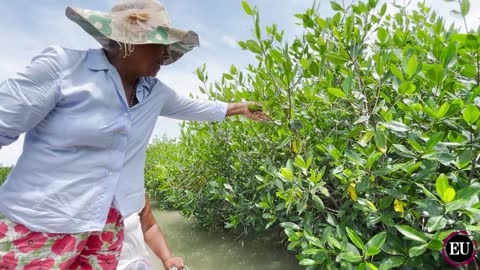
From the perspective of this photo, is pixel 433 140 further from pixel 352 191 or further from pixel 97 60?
pixel 97 60

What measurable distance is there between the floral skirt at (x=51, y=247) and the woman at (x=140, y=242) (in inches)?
17.6

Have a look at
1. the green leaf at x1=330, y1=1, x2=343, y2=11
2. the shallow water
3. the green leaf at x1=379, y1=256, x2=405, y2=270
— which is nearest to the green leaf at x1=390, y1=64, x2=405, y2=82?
the green leaf at x1=379, y1=256, x2=405, y2=270

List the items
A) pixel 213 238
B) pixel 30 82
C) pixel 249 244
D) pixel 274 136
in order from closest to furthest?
pixel 30 82 → pixel 274 136 → pixel 249 244 → pixel 213 238

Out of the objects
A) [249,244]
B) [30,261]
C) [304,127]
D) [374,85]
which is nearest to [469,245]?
[374,85]

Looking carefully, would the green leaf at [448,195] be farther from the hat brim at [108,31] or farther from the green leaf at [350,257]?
the hat brim at [108,31]

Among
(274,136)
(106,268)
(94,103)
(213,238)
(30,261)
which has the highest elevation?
(94,103)

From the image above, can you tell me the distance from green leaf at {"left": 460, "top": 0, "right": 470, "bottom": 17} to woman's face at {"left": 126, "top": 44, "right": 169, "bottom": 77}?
1.45m

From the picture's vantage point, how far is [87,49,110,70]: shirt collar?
1417mm

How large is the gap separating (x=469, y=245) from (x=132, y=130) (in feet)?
5.22

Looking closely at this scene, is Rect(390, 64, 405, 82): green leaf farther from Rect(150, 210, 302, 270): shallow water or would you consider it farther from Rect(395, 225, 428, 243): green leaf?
Rect(150, 210, 302, 270): shallow water

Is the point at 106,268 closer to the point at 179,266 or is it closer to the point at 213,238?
the point at 179,266

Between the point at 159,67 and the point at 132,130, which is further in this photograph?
the point at 159,67

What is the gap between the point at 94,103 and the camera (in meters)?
1.36

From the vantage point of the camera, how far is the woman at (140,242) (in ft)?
6.49
